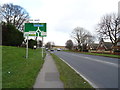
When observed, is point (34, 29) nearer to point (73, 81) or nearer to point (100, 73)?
point (100, 73)

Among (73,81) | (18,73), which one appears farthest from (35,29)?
(73,81)

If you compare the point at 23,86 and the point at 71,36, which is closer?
the point at 23,86

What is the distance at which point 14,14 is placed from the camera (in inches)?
1708

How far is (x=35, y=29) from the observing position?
66.0 feet

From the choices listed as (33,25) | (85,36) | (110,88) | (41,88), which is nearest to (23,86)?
(41,88)

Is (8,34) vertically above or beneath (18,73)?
above

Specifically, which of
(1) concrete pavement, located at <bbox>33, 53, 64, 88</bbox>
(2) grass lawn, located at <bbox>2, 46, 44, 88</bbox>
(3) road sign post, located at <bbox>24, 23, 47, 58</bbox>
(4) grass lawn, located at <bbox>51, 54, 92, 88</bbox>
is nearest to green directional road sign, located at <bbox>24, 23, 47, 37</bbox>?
(3) road sign post, located at <bbox>24, 23, 47, 58</bbox>

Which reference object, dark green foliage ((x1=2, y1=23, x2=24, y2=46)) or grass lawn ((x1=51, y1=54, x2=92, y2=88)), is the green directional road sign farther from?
grass lawn ((x1=51, y1=54, x2=92, y2=88))

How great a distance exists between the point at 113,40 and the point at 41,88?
1597 inches

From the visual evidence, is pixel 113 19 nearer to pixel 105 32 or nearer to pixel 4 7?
pixel 105 32

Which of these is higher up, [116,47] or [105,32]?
[105,32]

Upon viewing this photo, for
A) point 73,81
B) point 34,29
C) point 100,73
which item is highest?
point 34,29

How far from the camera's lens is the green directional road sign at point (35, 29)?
19656mm

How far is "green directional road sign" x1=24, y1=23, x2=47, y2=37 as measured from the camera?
1966cm
